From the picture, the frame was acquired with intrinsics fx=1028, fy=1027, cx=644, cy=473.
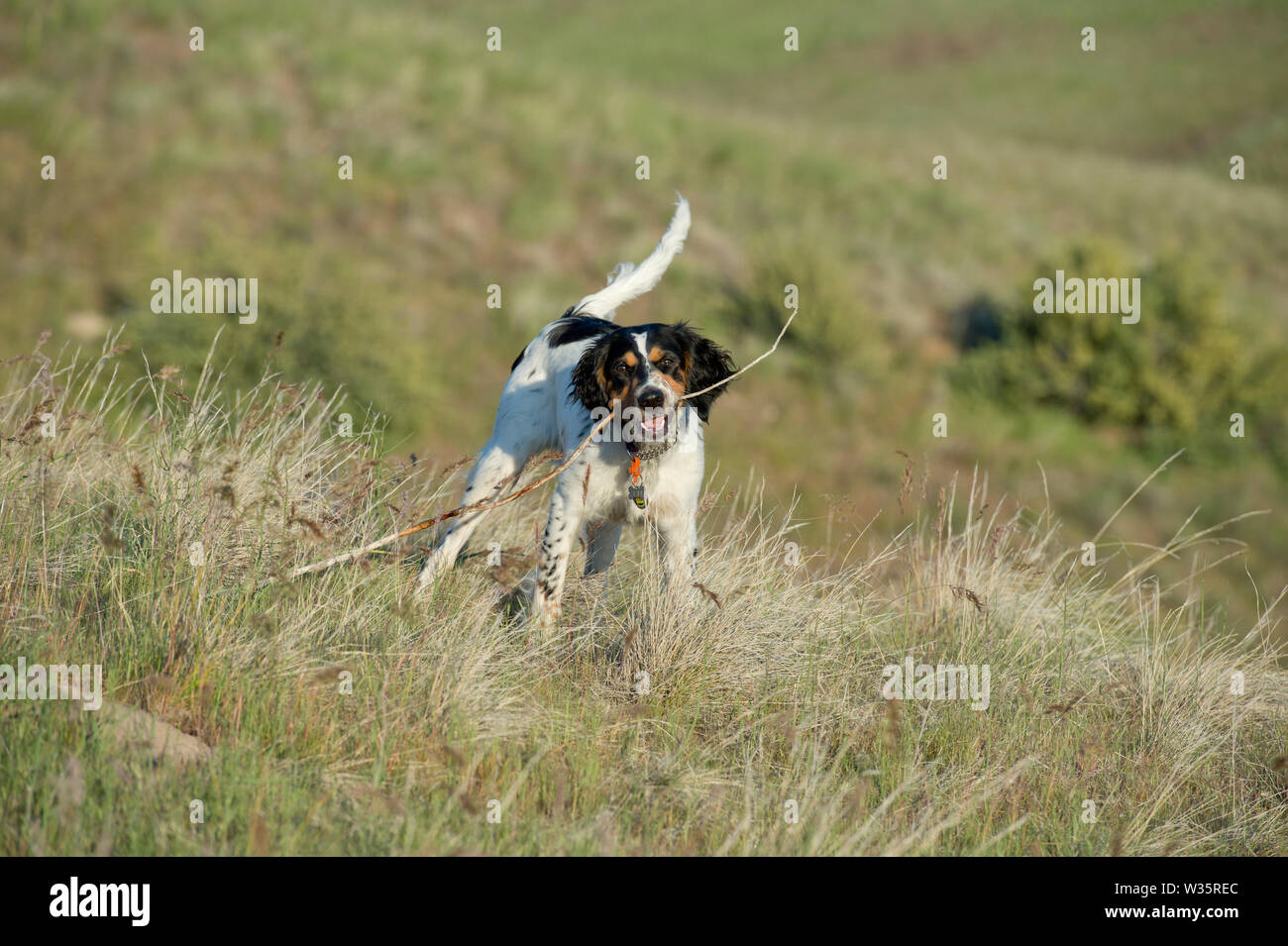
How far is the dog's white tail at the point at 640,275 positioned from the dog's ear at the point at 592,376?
972 millimetres

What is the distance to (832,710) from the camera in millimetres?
3789

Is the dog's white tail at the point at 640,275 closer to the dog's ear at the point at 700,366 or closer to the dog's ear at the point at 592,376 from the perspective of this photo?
the dog's ear at the point at 700,366

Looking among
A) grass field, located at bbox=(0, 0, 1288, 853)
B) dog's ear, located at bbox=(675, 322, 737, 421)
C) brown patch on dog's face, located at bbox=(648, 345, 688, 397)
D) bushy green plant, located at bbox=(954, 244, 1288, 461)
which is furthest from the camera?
bushy green plant, located at bbox=(954, 244, 1288, 461)

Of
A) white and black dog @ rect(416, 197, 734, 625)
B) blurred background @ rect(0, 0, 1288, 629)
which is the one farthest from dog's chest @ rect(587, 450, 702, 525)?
blurred background @ rect(0, 0, 1288, 629)

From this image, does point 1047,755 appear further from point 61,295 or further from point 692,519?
point 61,295

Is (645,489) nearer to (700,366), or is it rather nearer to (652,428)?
(652,428)

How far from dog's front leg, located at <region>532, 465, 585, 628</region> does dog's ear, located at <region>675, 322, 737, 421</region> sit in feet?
2.11

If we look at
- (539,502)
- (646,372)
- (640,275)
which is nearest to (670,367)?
(646,372)

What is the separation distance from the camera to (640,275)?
18.0 ft

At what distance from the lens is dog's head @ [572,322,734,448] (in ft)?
13.9

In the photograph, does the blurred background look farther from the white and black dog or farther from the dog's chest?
the dog's chest

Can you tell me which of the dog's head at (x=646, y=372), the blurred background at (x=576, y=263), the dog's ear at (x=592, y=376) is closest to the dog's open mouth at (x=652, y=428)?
the dog's head at (x=646, y=372)
